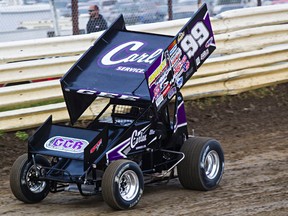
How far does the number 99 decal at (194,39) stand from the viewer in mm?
7725

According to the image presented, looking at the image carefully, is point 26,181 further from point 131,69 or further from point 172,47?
point 172,47

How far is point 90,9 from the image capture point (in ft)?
34.7

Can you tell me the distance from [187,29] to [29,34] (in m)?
3.39

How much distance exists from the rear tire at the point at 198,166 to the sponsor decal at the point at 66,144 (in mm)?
1121

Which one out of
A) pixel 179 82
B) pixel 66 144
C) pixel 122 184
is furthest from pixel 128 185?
pixel 179 82

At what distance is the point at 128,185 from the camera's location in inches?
269

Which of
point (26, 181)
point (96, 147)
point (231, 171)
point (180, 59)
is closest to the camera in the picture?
point (96, 147)

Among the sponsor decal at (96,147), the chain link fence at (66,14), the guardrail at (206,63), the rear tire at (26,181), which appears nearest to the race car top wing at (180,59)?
the sponsor decal at (96,147)

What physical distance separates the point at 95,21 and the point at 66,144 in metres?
4.05

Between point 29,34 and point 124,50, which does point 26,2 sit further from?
point 124,50

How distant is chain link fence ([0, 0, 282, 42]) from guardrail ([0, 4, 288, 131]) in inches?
13.1

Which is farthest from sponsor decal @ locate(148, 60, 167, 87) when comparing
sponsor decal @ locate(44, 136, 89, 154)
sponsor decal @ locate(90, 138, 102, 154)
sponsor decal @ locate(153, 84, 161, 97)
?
sponsor decal @ locate(44, 136, 89, 154)

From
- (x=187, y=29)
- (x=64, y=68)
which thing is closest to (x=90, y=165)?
(x=187, y=29)

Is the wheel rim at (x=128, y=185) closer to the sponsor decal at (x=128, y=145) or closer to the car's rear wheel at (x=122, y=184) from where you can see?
the car's rear wheel at (x=122, y=184)
